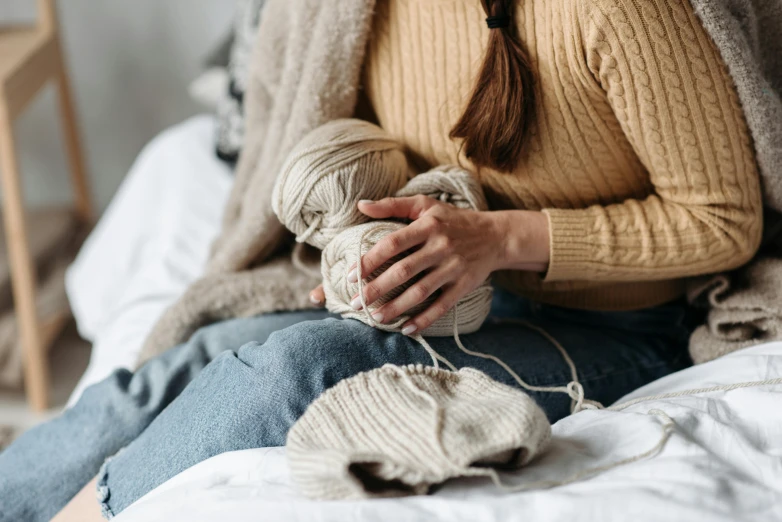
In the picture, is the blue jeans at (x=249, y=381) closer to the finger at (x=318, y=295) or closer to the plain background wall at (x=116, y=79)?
the finger at (x=318, y=295)

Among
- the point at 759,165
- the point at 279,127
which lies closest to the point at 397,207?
the point at 279,127

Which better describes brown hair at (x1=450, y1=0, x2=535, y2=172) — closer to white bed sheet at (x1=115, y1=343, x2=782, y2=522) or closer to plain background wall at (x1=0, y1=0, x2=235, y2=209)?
white bed sheet at (x1=115, y1=343, x2=782, y2=522)

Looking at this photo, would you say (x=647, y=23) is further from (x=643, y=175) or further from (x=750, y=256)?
(x=750, y=256)

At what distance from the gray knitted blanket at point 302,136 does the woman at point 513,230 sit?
27 mm

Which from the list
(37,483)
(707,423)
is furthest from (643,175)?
(37,483)

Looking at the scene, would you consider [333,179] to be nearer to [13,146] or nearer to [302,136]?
[302,136]

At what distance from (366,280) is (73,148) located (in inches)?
54.3

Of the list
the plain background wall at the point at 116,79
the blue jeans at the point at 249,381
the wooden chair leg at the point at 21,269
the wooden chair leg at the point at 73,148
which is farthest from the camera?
the plain background wall at the point at 116,79

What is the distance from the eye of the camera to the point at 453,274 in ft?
2.38

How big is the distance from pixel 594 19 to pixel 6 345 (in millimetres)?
1399

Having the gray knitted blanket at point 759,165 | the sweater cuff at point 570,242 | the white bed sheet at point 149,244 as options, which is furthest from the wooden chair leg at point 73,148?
the gray knitted blanket at point 759,165

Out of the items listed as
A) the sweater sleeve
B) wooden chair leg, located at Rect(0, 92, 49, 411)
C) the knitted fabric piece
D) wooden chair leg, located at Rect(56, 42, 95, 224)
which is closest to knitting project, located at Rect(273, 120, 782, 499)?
the knitted fabric piece

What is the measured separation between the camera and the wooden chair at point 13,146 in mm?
1359

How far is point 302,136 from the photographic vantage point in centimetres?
88
